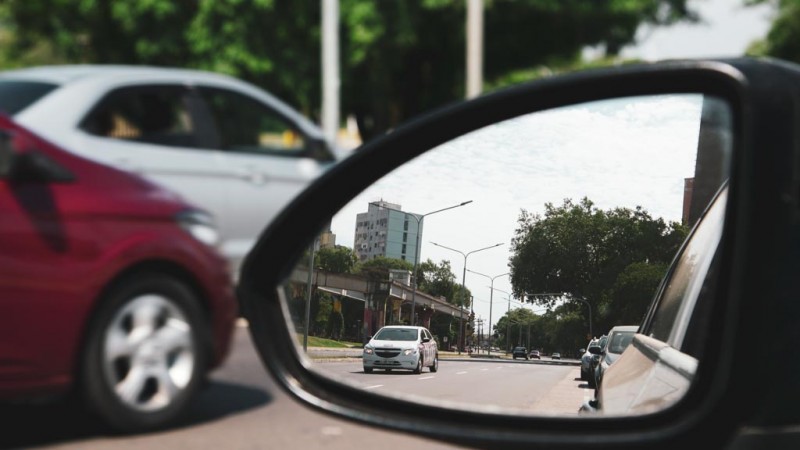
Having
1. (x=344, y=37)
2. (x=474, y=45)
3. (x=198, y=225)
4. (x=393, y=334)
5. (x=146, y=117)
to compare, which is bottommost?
(x=393, y=334)

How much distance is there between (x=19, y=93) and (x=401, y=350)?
5.35 metres

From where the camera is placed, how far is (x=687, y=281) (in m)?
1.36

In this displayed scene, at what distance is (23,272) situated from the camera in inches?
158

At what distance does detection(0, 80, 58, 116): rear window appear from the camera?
19.2ft

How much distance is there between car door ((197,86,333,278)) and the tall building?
5.74 m

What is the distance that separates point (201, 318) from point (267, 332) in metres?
3.34

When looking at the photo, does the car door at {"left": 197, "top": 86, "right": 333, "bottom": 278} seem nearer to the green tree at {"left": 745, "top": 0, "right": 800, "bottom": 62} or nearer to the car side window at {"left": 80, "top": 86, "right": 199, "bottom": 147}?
the car side window at {"left": 80, "top": 86, "right": 199, "bottom": 147}

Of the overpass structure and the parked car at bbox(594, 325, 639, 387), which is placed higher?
the overpass structure

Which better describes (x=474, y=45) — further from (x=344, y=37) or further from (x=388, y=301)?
(x=388, y=301)

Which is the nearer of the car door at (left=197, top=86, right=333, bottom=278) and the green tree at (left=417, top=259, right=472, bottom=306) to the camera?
the green tree at (left=417, top=259, right=472, bottom=306)

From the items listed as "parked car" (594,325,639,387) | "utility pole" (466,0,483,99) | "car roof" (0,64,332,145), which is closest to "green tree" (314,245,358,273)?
"parked car" (594,325,639,387)

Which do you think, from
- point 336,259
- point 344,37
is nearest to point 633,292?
point 336,259

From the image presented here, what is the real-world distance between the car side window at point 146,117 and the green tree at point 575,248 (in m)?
5.42

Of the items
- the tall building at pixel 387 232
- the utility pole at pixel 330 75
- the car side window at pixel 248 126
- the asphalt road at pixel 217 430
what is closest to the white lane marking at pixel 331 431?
the asphalt road at pixel 217 430
